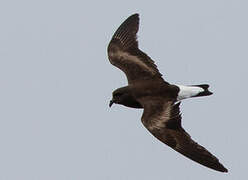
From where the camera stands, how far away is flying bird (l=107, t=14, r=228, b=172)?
15.4 metres

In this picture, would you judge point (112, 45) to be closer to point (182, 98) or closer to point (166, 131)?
point (182, 98)

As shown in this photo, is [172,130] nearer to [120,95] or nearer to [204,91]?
[120,95]

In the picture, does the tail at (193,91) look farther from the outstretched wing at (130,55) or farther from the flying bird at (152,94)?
the outstretched wing at (130,55)

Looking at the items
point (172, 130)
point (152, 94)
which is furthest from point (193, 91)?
point (172, 130)

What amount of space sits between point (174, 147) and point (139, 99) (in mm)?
2261

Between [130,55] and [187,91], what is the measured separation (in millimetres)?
2278

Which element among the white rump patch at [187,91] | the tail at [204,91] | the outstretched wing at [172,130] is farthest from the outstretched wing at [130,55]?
the outstretched wing at [172,130]

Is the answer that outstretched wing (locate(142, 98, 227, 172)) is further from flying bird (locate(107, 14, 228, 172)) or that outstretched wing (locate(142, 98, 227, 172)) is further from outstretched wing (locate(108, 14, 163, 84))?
outstretched wing (locate(108, 14, 163, 84))

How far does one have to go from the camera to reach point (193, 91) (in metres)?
17.9

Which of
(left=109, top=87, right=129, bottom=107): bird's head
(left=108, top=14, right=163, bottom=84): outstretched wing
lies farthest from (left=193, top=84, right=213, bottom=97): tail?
(left=109, top=87, right=129, bottom=107): bird's head

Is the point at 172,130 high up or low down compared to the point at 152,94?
down

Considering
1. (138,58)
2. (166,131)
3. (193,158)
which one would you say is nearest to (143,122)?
(166,131)

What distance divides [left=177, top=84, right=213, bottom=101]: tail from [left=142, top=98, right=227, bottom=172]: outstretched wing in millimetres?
607

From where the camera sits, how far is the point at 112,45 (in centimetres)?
1988
